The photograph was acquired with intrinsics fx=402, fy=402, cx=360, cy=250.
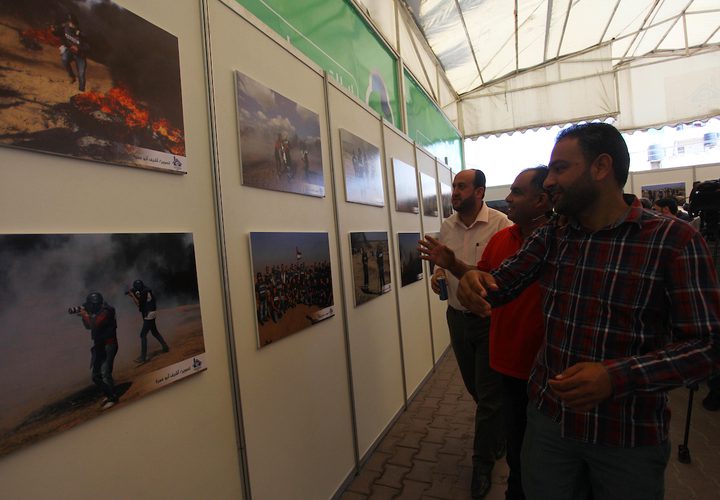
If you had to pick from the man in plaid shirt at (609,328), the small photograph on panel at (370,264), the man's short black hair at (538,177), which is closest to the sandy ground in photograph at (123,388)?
the man in plaid shirt at (609,328)

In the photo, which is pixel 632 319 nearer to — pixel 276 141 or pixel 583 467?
pixel 583 467

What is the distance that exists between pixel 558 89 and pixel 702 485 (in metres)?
10.3

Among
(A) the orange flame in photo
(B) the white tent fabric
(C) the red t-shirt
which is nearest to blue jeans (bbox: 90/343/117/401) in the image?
(A) the orange flame in photo

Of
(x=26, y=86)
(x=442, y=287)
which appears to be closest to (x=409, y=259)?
(x=442, y=287)

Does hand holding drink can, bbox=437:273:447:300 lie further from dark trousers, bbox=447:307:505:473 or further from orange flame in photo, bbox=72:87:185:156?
orange flame in photo, bbox=72:87:185:156

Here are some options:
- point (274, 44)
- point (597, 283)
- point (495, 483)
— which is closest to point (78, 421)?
point (597, 283)

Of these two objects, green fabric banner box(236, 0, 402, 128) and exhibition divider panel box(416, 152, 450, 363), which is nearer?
green fabric banner box(236, 0, 402, 128)

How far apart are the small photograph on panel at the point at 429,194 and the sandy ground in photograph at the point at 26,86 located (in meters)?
4.10

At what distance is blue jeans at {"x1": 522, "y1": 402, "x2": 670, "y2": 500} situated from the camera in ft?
4.00

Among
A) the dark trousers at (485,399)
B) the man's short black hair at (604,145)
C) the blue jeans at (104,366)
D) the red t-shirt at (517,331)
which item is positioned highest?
the man's short black hair at (604,145)

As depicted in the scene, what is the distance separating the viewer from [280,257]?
6.63ft

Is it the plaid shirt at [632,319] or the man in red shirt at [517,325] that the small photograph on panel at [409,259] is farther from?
the plaid shirt at [632,319]

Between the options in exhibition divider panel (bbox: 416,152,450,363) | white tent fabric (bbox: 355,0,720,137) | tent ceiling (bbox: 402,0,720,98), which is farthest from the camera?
white tent fabric (bbox: 355,0,720,137)

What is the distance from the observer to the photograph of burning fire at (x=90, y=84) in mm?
996
